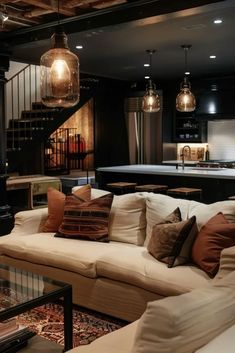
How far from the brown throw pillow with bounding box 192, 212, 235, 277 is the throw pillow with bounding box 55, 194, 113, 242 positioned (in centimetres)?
107

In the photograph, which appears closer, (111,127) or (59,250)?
(59,250)

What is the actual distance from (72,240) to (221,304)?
96.3 inches

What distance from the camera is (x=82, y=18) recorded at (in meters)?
4.95

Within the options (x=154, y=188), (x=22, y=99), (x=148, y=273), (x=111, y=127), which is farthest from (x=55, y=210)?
(x=111, y=127)

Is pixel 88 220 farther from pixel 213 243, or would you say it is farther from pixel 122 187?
pixel 122 187

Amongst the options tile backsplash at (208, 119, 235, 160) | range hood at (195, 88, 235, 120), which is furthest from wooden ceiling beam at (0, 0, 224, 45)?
tile backsplash at (208, 119, 235, 160)

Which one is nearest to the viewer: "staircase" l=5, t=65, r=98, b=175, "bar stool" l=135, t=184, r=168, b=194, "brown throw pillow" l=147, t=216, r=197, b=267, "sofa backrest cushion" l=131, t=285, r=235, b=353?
"sofa backrest cushion" l=131, t=285, r=235, b=353

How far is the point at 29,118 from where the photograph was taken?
8688 millimetres

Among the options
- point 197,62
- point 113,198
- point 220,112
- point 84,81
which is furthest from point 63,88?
point 220,112

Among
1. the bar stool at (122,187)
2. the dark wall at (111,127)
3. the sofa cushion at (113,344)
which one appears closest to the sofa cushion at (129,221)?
the sofa cushion at (113,344)

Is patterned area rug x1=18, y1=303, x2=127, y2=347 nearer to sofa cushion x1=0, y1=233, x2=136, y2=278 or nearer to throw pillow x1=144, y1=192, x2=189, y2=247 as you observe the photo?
sofa cushion x1=0, y1=233, x2=136, y2=278

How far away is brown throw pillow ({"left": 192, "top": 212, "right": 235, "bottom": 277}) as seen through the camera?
2.97 meters

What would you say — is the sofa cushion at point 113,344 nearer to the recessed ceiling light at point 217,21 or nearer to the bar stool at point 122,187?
the recessed ceiling light at point 217,21

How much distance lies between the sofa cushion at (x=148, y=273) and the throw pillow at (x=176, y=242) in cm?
6
